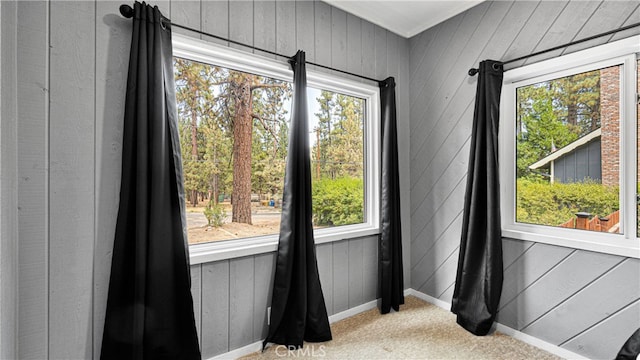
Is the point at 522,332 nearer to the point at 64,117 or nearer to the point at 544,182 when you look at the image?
the point at 544,182

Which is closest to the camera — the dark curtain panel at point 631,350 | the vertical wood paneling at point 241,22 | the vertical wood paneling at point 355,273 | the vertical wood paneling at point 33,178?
the dark curtain panel at point 631,350

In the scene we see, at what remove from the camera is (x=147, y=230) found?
159 cm

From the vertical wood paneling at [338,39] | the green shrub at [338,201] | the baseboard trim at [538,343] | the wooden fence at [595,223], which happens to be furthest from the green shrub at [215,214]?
the wooden fence at [595,223]

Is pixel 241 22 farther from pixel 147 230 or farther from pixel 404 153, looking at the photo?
pixel 404 153

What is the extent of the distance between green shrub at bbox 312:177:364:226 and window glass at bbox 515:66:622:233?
1234 mm

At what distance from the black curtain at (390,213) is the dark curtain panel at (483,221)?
51 centimetres

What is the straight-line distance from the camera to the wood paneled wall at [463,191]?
181 cm

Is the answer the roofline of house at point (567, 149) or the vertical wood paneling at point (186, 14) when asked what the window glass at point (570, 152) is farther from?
the vertical wood paneling at point (186, 14)

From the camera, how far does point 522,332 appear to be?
2180 mm

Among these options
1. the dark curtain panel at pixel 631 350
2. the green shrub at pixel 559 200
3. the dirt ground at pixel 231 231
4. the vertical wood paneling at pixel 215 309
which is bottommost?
the vertical wood paneling at pixel 215 309

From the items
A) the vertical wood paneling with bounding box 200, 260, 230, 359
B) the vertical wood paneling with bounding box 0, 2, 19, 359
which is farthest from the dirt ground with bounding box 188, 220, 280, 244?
the vertical wood paneling with bounding box 0, 2, 19, 359

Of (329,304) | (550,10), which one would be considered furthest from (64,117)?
(550,10)

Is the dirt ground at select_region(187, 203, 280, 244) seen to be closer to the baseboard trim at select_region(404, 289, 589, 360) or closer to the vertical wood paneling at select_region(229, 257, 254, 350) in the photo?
the vertical wood paneling at select_region(229, 257, 254, 350)

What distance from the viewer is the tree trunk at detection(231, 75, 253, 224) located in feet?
6.92
